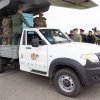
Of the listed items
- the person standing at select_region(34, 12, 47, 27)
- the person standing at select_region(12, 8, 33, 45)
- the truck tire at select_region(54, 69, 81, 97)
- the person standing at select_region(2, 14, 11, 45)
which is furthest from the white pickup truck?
the person standing at select_region(34, 12, 47, 27)

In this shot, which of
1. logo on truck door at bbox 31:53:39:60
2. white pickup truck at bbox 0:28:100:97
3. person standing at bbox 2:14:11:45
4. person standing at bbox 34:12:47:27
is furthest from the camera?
person standing at bbox 34:12:47:27

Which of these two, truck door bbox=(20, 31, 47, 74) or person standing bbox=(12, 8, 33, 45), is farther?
person standing bbox=(12, 8, 33, 45)

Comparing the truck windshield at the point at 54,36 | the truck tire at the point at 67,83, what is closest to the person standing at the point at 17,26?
the truck windshield at the point at 54,36

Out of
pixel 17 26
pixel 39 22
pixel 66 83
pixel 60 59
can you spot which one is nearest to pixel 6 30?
pixel 17 26

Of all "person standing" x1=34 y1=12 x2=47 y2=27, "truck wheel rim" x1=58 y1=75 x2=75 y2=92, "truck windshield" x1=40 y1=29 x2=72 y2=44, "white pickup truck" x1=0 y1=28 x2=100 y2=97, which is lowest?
"truck wheel rim" x1=58 y1=75 x2=75 y2=92

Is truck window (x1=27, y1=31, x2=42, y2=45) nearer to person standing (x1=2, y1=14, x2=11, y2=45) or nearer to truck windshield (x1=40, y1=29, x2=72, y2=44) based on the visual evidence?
truck windshield (x1=40, y1=29, x2=72, y2=44)

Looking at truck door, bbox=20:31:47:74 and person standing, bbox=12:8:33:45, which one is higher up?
person standing, bbox=12:8:33:45

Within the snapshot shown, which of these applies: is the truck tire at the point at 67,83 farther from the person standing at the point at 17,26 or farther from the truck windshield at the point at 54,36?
the person standing at the point at 17,26

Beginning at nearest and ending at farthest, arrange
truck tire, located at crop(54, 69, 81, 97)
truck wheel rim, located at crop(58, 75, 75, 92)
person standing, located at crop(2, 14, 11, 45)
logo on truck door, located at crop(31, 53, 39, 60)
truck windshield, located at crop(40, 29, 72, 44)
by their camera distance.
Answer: truck tire, located at crop(54, 69, 81, 97), truck wheel rim, located at crop(58, 75, 75, 92), logo on truck door, located at crop(31, 53, 39, 60), truck windshield, located at crop(40, 29, 72, 44), person standing, located at crop(2, 14, 11, 45)

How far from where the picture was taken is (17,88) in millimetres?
6277

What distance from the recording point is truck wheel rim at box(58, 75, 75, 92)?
5.47m

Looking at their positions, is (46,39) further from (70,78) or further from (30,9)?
(30,9)

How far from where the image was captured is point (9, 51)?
24.4 ft

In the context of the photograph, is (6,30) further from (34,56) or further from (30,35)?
(34,56)
